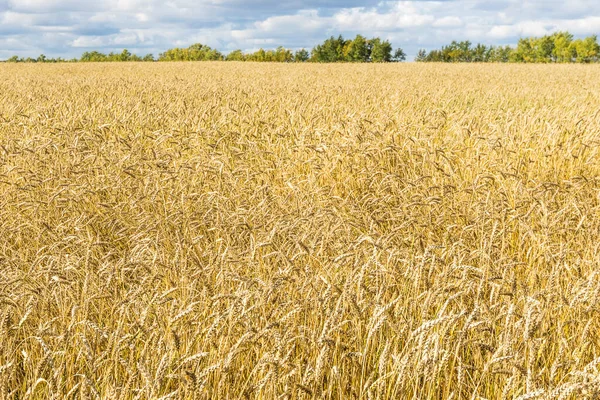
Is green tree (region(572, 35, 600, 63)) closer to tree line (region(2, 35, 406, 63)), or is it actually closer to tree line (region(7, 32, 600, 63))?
tree line (region(7, 32, 600, 63))

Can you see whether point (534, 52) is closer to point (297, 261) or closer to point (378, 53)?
point (378, 53)

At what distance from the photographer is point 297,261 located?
253cm

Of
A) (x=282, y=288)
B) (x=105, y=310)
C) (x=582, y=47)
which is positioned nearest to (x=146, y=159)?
(x=105, y=310)

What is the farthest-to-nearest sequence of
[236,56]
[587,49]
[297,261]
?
[587,49]
[236,56]
[297,261]

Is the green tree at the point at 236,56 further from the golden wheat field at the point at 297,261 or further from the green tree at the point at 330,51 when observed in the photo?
the golden wheat field at the point at 297,261

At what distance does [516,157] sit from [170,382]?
12.5ft

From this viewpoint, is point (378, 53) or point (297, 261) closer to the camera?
point (297, 261)

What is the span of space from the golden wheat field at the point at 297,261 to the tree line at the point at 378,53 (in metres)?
54.8

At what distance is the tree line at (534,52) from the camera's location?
65.8 metres

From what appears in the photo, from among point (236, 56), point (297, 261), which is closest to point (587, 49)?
point (236, 56)

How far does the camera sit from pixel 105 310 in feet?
7.73

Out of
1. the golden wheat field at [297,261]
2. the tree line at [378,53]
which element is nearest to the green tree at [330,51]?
the tree line at [378,53]

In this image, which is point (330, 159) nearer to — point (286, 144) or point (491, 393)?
point (286, 144)

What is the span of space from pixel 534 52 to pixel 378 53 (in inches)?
929
